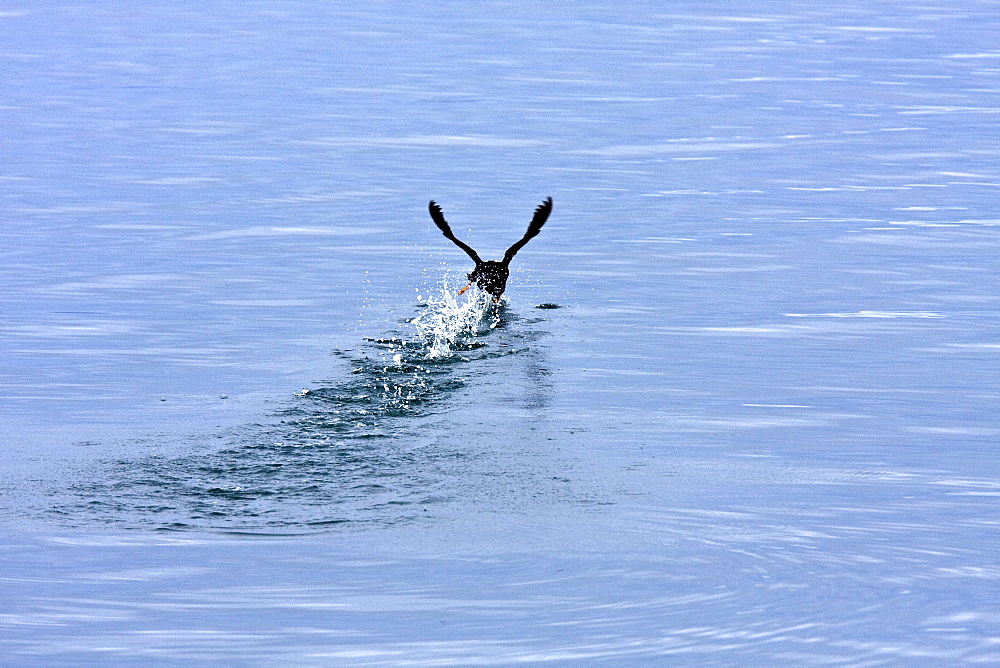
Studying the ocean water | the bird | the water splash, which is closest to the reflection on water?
the ocean water

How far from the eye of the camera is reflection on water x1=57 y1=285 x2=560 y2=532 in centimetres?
999

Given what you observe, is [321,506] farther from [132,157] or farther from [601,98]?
[601,98]

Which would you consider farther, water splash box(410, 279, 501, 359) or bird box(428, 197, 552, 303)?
bird box(428, 197, 552, 303)

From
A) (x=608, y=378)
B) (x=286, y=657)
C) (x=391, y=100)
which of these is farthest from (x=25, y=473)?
(x=391, y=100)

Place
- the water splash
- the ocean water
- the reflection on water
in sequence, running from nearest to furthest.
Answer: the ocean water
the reflection on water
the water splash

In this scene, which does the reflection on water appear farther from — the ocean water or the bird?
the bird

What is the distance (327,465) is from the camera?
10875mm

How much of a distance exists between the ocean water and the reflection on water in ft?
0.13

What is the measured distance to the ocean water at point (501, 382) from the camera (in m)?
8.73

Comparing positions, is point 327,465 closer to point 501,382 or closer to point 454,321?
point 501,382

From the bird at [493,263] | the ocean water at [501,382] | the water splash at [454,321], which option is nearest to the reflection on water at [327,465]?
the ocean water at [501,382]

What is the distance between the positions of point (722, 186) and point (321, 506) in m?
14.4

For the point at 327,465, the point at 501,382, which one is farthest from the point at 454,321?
the point at 327,465

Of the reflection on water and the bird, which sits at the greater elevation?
the bird
